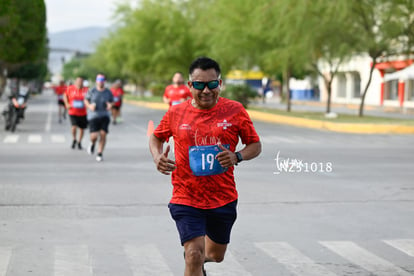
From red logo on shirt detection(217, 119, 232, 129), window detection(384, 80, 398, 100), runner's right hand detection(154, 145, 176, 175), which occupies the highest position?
red logo on shirt detection(217, 119, 232, 129)

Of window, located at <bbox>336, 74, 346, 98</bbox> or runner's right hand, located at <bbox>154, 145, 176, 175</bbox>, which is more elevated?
runner's right hand, located at <bbox>154, 145, 176, 175</bbox>

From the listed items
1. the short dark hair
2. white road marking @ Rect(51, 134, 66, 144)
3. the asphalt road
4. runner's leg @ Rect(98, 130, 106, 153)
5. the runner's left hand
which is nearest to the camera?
the runner's left hand

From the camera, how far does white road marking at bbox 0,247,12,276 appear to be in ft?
22.4

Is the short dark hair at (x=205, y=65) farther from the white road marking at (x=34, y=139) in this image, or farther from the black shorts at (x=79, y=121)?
the white road marking at (x=34, y=139)

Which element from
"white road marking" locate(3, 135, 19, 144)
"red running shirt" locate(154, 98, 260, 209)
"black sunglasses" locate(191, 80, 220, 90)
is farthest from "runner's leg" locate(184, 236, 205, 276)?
"white road marking" locate(3, 135, 19, 144)

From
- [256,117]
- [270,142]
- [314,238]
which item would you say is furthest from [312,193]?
[256,117]

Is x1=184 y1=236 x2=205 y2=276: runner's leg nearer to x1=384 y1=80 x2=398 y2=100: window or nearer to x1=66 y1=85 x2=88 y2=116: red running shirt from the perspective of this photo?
x1=66 y1=85 x2=88 y2=116: red running shirt

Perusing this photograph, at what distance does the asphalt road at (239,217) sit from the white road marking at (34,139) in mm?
3906

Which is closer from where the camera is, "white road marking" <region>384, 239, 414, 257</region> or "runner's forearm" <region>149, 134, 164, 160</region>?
"runner's forearm" <region>149, 134, 164, 160</region>

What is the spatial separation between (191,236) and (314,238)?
3305mm

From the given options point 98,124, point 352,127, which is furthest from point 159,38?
point 98,124

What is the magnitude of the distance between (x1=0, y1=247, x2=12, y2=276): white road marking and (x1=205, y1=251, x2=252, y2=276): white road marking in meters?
1.66

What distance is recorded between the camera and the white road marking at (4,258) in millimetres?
6836

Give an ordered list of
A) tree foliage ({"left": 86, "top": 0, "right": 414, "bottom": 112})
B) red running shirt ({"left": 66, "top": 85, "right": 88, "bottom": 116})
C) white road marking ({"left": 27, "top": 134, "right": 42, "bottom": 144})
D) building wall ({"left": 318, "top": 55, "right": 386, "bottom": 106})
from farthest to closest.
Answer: building wall ({"left": 318, "top": 55, "right": 386, "bottom": 106}) → tree foliage ({"left": 86, "top": 0, "right": 414, "bottom": 112}) → white road marking ({"left": 27, "top": 134, "right": 42, "bottom": 144}) → red running shirt ({"left": 66, "top": 85, "right": 88, "bottom": 116})
